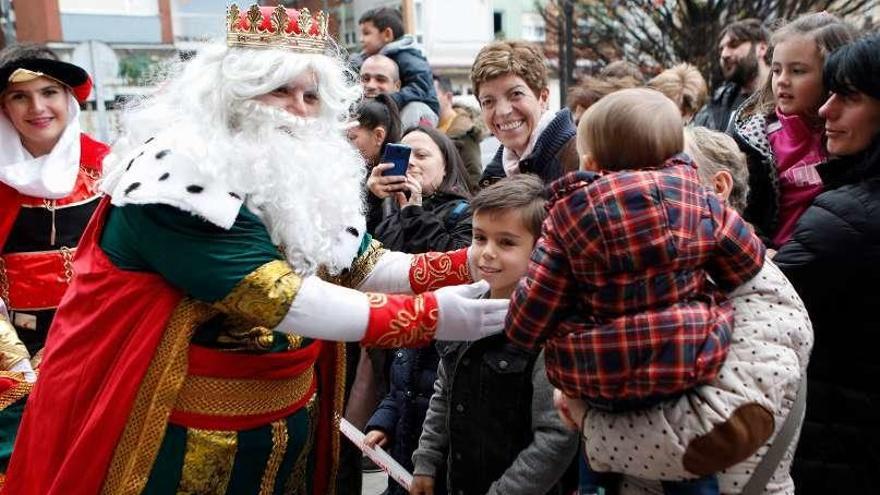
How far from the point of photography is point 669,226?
5.26 feet

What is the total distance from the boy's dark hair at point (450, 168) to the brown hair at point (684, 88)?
65.7 inches

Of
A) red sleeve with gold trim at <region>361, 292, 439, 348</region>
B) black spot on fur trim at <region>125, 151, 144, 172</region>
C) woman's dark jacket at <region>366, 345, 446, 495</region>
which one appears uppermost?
black spot on fur trim at <region>125, 151, 144, 172</region>

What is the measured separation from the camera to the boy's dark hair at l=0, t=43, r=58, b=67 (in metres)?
3.47

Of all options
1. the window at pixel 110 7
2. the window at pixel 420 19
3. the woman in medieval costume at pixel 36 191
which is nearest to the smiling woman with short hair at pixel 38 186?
the woman in medieval costume at pixel 36 191

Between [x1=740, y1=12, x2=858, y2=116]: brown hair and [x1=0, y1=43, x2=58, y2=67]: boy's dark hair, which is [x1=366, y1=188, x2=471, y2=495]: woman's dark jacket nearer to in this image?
[x1=740, y1=12, x2=858, y2=116]: brown hair

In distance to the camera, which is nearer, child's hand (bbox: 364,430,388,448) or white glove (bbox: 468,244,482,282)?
white glove (bbox: 468,244,482,282)

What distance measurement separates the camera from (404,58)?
19.3ft

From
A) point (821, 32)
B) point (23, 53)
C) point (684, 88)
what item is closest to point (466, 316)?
point (821, 32)

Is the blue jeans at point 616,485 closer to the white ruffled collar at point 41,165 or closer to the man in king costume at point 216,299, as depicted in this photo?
the man in king costume at point 216,299

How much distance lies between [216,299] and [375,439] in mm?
1083

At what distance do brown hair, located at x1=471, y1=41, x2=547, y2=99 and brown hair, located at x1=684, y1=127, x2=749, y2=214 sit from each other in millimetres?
891

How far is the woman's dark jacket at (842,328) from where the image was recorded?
7.12ft

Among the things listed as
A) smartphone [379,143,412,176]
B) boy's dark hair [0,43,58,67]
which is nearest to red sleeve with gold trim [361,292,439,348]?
smartphone [379,143,412,176]

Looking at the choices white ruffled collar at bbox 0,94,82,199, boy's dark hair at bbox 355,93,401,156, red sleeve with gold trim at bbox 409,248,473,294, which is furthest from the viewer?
boy's dark hair at bbox 355,93,401,156
